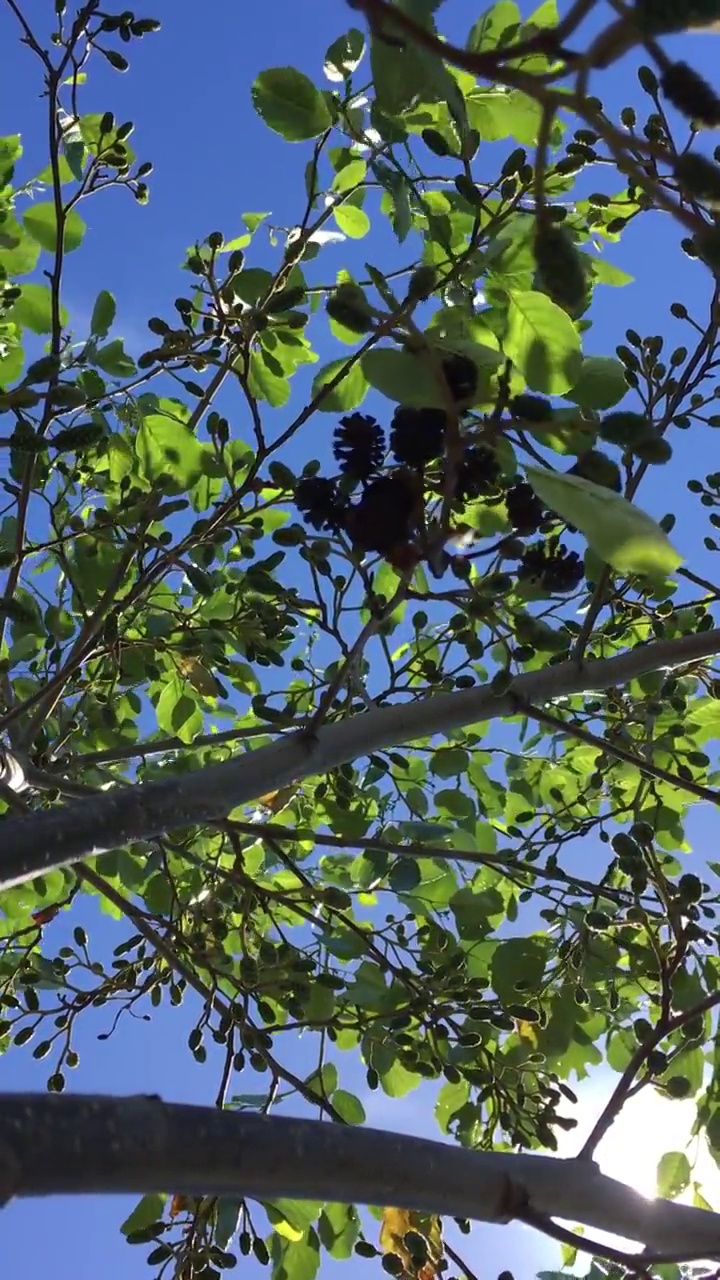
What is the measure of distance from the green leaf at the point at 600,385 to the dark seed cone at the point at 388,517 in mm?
598

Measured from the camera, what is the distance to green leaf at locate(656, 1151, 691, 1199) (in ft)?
7.84

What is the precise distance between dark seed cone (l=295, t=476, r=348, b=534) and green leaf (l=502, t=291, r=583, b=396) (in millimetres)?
446

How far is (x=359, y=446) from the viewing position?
5.02 feet

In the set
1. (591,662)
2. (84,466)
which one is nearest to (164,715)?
(84,466)

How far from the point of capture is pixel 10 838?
121cm

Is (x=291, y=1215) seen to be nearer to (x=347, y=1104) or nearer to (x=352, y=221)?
(x=347, y=1104)

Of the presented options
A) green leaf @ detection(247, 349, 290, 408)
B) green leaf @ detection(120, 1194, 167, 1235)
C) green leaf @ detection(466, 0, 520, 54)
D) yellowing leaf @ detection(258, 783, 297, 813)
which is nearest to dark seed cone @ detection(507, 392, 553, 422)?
green leaf @ detection(466, 0, 520, 54)

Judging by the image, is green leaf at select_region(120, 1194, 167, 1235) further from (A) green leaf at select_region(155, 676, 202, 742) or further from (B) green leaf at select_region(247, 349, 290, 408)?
(B) green leaf at select_region(247, 349, 290, 408)

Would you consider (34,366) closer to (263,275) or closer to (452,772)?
(263,275)

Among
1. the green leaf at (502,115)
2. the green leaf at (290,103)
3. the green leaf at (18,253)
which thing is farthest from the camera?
the green leaf at (18,253)

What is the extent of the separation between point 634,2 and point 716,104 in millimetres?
108

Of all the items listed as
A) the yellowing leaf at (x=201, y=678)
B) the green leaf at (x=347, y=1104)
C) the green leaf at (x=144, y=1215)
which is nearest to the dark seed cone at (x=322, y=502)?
the yellowing leaf at (x=201, y=678)

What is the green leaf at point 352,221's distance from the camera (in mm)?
2645

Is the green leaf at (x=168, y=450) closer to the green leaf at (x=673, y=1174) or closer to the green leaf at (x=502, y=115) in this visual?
the green leaf at (x=502, y=115)
